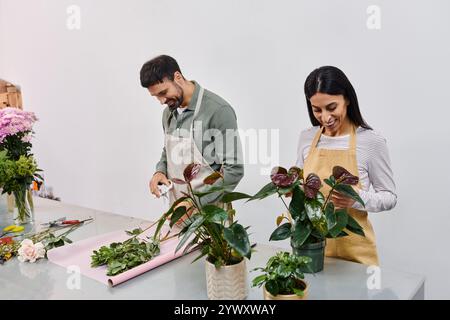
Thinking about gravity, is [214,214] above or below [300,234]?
above

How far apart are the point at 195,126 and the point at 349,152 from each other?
78cm

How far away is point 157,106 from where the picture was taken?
3.50 metres

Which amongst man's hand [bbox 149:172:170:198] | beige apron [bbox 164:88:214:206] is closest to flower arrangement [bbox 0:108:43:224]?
man's hand [bbox 149:172:170:198]

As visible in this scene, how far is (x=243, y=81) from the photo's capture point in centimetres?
290

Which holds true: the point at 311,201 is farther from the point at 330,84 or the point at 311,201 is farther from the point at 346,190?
the point at 330,84

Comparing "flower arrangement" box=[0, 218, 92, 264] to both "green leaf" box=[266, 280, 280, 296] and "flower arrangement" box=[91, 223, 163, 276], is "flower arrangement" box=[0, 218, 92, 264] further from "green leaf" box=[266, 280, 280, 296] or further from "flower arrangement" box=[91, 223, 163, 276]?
"green leaf" box=[266, 280, 280, 296]

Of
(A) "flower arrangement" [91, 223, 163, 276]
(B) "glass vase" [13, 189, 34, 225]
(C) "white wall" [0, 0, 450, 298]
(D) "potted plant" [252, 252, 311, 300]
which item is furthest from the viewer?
(C) "white wall" [0, 0, 450, 298]

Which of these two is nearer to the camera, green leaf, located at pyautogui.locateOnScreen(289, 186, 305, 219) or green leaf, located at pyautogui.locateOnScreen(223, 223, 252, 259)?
green leaf, located at pyautogui.locateOnScreen(223, 223, 252, 259)

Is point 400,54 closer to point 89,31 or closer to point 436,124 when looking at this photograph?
point 436,124

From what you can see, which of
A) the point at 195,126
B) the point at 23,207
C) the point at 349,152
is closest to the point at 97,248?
the point at 23,207

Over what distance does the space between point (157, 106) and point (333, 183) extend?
2447 millimetres

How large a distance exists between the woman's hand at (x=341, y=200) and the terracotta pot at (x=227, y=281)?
0.39 m

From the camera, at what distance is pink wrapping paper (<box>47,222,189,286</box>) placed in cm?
134

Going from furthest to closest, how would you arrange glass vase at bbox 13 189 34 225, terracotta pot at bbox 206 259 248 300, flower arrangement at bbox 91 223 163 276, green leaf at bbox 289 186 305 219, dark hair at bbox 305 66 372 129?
glass vase at bbox 13 189 34 225
dark hair at bbox 305 66 372 129
flower arrangement at bbox 91 223 163 276
green leaf at bbox 289 186 305 219
terracotta pot at bbox 206 259 248 300
